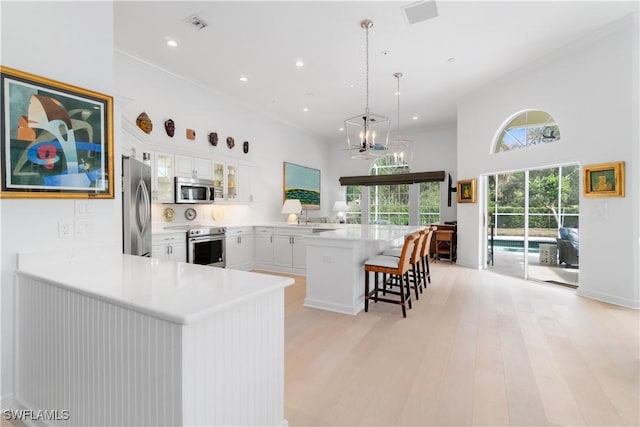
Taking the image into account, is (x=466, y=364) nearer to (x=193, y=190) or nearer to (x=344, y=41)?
(x=344, y=41)

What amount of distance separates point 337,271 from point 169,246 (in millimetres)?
2433

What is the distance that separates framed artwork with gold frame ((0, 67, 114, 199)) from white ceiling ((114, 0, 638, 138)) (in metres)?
1.89

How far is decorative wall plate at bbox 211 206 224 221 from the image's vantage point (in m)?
5.85

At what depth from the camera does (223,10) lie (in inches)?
132

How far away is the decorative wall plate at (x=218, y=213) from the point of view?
585cm

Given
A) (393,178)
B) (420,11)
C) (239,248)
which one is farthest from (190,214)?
(393,178)

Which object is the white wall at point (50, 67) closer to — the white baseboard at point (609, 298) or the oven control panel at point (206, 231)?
the oven control panel at point (206, 231)

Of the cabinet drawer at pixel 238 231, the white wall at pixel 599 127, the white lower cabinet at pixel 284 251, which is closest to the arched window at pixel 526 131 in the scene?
the white wall at pixel 599 127

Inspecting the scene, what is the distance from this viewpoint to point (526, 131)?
5215 mm

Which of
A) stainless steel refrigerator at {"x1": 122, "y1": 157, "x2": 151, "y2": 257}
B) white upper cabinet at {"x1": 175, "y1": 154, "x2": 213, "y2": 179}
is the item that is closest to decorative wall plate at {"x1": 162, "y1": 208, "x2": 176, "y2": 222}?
white upper cabinet at {"x1": 175, "y1": 154, "x2": 213, "y2": 179}

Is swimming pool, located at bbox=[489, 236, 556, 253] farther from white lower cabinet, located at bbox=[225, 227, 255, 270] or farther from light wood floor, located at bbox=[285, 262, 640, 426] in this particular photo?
white lower cabinet, located at bbox=[225, 227, 255, 270]

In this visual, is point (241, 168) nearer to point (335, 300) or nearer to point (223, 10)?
point (223, 10)

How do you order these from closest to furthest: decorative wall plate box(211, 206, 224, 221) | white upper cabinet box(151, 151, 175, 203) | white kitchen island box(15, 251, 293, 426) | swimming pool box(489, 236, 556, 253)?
white kitchen island box(15, 251, 293, 426) < white upper cabinet box(151, 151, 175, 203) < swimming pool box(489, 236, 556, 253) < decorative wall plate box(211, 206, 224, 221)

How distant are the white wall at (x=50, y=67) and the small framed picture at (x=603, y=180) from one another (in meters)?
5.51
